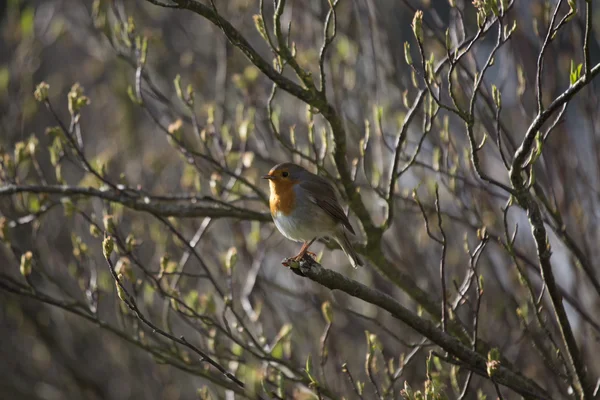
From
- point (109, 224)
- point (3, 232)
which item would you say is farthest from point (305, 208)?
point (3, 232)

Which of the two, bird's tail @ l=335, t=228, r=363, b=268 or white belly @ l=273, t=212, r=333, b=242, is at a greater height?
white belly @ l=273, t=212, r=333, b=242

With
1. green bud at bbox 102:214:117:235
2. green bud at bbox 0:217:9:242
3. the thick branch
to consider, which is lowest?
the thick branch

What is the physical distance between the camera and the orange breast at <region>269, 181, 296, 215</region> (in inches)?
148

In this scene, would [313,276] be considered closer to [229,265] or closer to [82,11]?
[229,265]

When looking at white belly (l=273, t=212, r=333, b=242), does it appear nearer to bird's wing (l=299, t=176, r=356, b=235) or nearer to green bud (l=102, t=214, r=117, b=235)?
bird's wing (l=299, t=176, r=356, b=235)

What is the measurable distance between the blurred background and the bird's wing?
0.52 ft

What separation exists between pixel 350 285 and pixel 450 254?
2.88 meters

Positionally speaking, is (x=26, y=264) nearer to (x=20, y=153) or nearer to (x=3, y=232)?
(x=3, y=232)

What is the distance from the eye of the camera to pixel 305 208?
3.84 meters

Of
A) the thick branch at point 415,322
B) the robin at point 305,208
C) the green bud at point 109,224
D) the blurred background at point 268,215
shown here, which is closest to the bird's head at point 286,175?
the robin at point 305,208

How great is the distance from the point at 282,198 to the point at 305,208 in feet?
0.46

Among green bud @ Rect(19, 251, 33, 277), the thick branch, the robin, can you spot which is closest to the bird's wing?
the robin

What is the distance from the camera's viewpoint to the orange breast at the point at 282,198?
3.76 meters

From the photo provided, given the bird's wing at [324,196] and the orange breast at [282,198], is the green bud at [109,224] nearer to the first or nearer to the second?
the orange breast at [282,198]
